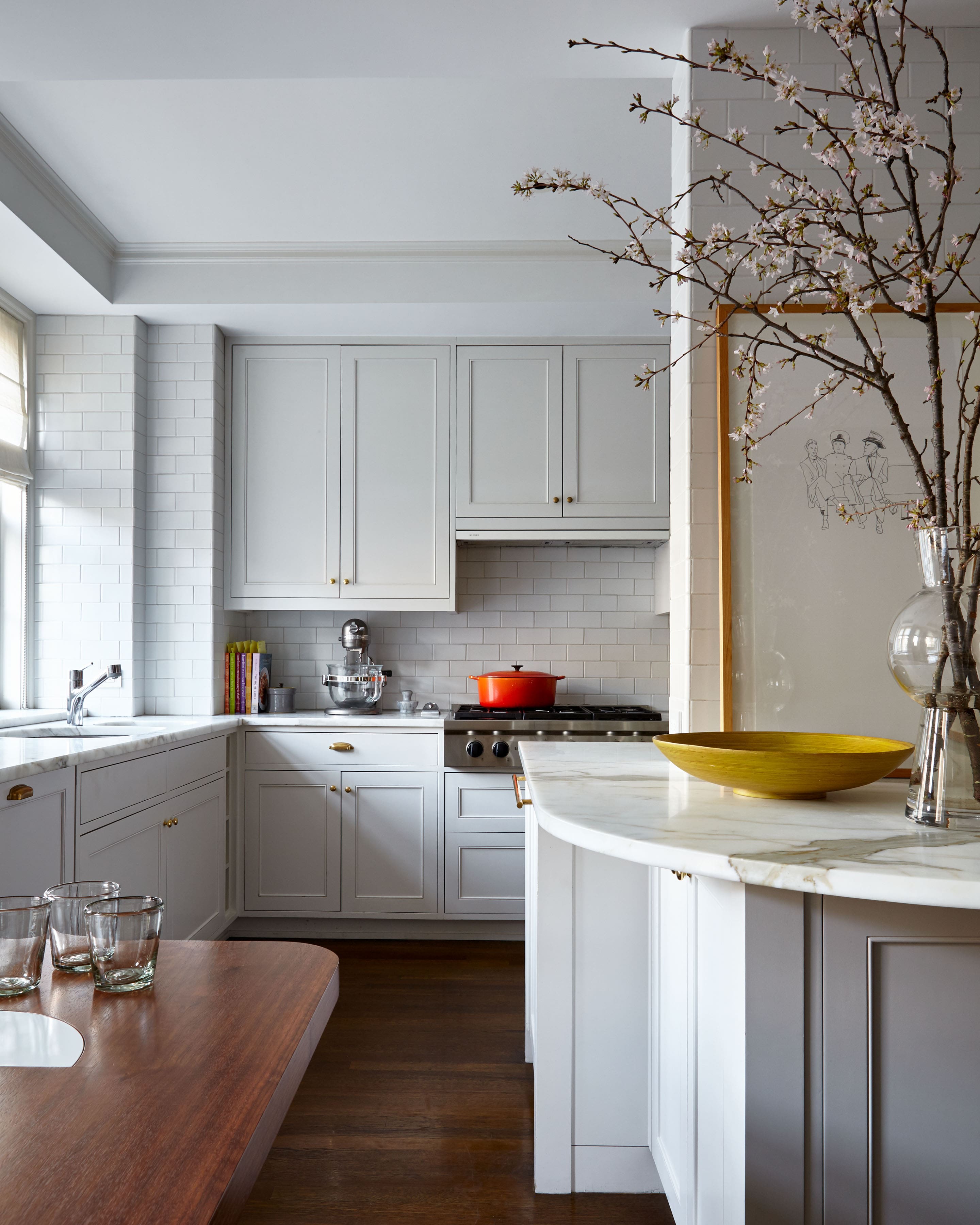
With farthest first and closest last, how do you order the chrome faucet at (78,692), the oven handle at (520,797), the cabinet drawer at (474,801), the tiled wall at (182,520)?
the tiled wall at (182,520) < the cabinet drawer at (474,801) < the chrome faucet at (78,692) < the oven handle at (520,797)

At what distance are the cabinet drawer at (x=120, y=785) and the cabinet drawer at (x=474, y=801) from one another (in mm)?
1132

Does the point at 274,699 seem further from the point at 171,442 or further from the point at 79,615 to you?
the point at 171,442

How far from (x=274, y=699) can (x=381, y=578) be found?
706 mm

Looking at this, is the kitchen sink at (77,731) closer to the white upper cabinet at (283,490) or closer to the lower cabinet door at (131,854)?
the lower cabinet door at (131,854)

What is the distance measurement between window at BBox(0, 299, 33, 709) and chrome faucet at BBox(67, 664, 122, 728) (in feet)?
1.35

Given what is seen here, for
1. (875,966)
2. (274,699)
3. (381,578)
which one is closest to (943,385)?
(875,966)

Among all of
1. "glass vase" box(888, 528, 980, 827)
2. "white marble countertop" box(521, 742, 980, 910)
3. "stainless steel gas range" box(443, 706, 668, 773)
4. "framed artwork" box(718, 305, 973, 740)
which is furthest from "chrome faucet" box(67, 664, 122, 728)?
"glass vase" box(888, 528, 980, 827)

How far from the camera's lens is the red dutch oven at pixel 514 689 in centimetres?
372

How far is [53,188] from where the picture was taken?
2.95 meters

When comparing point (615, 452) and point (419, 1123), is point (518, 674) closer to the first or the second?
point (615, 452)

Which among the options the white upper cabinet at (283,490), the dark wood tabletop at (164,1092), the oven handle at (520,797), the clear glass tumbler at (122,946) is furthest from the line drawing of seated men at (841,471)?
the white upper cabinet at (283,490)

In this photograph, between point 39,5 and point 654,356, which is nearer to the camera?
point 39,5

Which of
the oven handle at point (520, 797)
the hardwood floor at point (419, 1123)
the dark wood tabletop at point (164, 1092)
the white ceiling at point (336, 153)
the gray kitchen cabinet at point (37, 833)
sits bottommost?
the hardwood floor at point (419, 1123)

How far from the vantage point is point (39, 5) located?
1904mm
